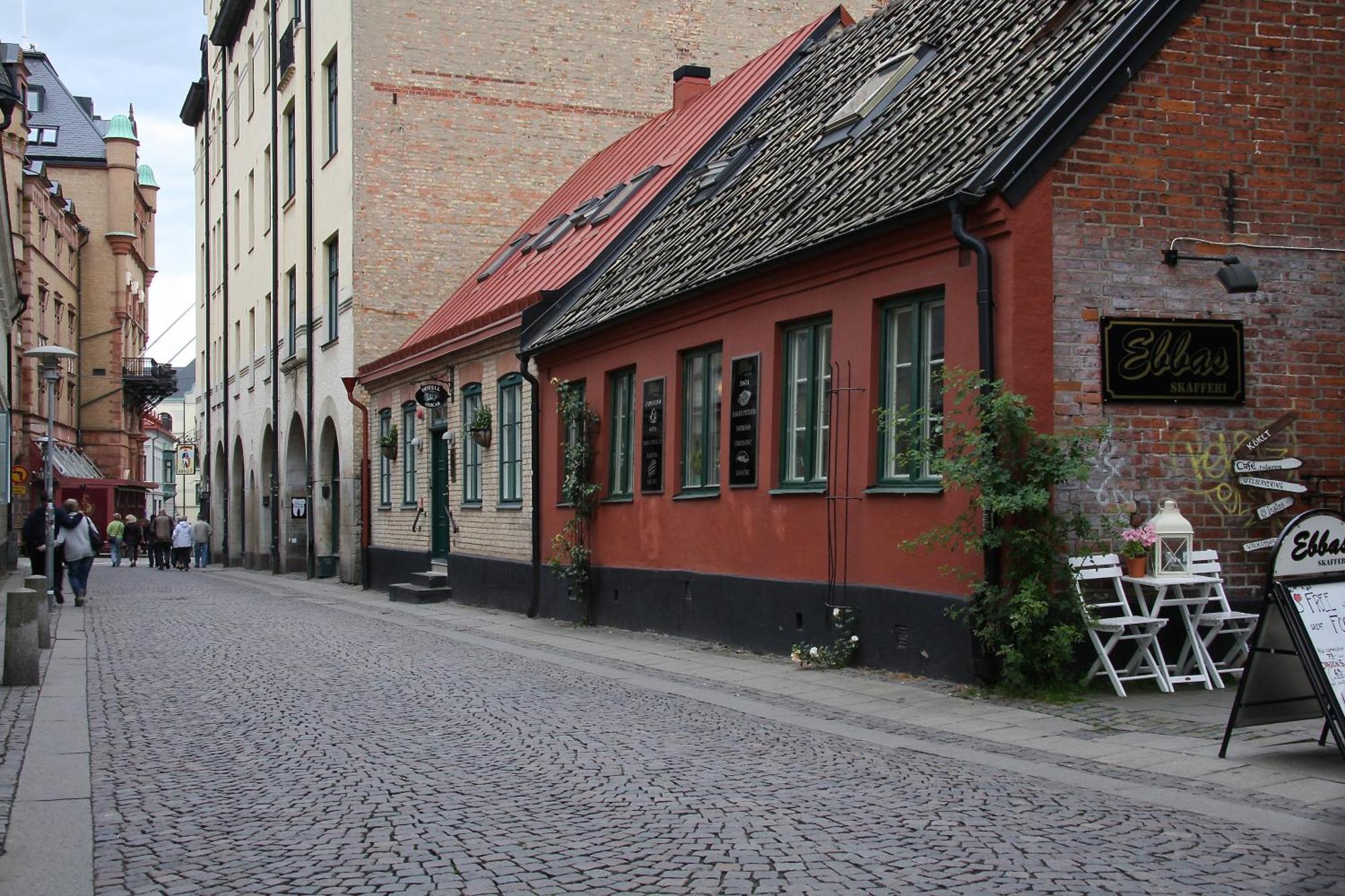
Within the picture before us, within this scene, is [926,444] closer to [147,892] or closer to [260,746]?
[260,746]

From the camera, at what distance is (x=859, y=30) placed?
19.2 metres

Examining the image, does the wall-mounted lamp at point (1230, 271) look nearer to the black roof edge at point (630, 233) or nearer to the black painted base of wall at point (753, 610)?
the black painted base of wall at point (753, 610)

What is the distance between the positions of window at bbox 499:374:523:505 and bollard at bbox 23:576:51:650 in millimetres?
6848

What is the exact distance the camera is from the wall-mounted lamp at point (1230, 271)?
433 inches

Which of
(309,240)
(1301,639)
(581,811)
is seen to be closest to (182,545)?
(309,240)

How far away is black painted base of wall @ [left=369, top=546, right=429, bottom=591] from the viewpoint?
26.0 m

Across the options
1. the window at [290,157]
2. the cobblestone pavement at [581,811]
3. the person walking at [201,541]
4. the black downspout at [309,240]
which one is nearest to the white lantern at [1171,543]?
the cobblestone pavement at [581,811]

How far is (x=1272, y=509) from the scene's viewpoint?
1150 cm

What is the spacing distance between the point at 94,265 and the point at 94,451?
26.4ft

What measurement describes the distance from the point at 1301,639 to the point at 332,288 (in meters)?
26.2

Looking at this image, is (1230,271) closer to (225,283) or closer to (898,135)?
(898,135)

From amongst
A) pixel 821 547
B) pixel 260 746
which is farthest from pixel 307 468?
pixel 260 746

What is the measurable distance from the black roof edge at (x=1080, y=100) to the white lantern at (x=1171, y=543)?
2483mm

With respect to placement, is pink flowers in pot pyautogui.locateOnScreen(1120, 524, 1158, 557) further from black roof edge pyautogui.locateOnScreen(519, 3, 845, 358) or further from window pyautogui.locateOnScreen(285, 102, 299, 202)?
window pyautogui.locateOnScreen(285, 102, 299, 202)
